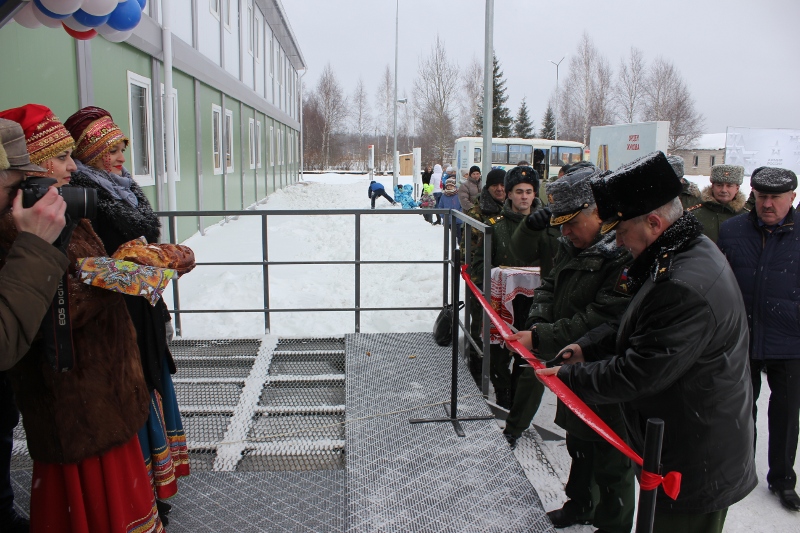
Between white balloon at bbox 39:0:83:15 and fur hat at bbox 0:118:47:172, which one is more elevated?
white balloon at bbox 39:0:83:15

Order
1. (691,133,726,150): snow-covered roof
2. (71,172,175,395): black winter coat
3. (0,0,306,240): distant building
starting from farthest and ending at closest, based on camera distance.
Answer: (691,133,726,150): snow-covered roof
(0,0,306,240): distant building
(71,172,175,395): black winter coat

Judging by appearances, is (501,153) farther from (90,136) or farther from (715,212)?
(90,136)

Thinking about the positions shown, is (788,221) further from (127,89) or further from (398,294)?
(127,89)

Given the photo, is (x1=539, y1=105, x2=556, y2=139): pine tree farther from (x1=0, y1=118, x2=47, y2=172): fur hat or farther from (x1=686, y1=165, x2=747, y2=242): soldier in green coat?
(x1=0, y1=118, x2=47, y2=172): fur hat

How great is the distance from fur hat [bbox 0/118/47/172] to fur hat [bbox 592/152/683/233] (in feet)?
5.97

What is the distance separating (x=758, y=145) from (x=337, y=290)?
1216 centimetres

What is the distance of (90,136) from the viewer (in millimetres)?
2617

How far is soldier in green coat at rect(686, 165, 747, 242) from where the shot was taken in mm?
5031

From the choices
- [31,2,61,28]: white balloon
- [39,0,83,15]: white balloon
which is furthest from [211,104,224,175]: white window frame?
[39,0,83,15]: white balloon

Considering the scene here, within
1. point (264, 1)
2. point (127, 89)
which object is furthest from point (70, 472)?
point (264, 1)

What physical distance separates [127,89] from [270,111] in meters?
14.8

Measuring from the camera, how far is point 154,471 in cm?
262

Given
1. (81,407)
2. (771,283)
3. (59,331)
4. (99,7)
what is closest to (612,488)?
(771,283)

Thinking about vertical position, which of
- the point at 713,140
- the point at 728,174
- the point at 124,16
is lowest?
the point at 728,174
